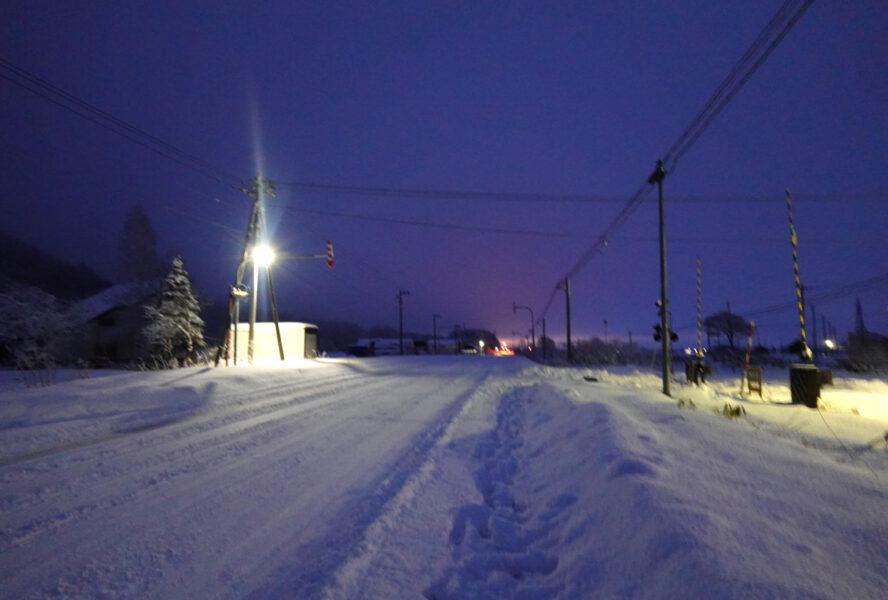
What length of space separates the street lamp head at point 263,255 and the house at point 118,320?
Result: 47.6 feet

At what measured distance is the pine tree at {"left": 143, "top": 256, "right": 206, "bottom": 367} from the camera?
2448cm

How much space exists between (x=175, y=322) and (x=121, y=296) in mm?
13194

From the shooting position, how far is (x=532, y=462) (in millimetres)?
5531

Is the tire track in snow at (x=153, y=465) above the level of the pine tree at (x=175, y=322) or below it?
below

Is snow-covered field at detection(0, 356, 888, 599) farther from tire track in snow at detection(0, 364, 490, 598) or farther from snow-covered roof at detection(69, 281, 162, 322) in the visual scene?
snow-covered roof at detection(69, 281, 162, 322)

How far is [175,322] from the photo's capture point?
24.8 meters

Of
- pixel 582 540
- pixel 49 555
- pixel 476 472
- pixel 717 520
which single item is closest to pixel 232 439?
pixel 49 555

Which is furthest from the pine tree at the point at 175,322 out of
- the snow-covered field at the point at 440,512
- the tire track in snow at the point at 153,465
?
the tire track in snow at the point at 153,465

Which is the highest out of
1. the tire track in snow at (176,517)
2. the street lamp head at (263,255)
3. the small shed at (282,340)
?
the street lamp head at (263,255)

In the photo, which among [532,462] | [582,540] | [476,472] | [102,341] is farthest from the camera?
[102,341]

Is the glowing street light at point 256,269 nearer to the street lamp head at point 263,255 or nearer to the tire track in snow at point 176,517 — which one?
the street lamp head at point 263,255

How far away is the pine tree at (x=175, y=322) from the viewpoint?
80.3 feet

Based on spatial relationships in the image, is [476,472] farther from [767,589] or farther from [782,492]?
[767,589]

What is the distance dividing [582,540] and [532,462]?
8.37ft
